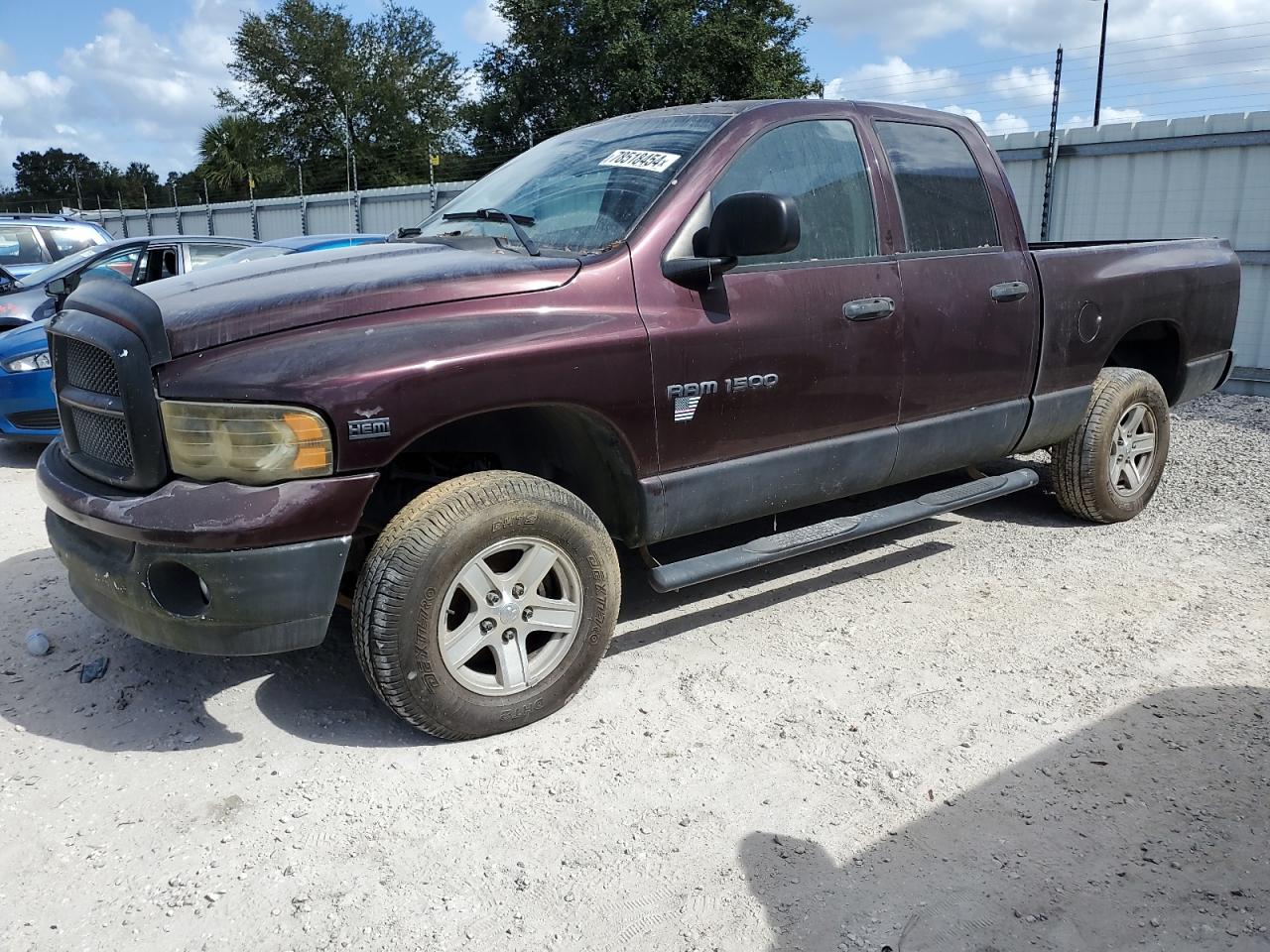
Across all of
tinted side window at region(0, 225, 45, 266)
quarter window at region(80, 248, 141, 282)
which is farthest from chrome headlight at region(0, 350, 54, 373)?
tinted side window at region(0, 225, 45, 266)

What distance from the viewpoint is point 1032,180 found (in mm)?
10211

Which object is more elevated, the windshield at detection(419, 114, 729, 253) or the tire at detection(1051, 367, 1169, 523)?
the windshield at detection(419, 114, 729, 253)

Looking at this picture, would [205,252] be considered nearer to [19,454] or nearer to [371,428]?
[19,454]

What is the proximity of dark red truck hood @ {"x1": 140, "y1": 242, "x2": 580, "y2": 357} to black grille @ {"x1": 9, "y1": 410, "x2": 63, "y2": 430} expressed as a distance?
4.15 metres

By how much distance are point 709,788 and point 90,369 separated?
222cm

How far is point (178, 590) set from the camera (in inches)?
110

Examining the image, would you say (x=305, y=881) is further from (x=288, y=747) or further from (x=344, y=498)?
(x=344, y=498)

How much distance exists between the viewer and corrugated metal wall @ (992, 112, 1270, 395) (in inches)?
348

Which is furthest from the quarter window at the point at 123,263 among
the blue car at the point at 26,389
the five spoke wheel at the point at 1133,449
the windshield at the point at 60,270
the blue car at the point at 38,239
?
the five spoke wheel at the point at 1133,449

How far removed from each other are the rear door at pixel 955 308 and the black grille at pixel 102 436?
9.10 feet

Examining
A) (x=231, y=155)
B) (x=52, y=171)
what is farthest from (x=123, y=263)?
(x=52, y=171)

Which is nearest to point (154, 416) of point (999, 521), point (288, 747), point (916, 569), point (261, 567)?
point (261, 567)

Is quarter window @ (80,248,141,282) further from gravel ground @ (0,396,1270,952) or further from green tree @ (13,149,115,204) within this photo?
green tree @ (13,149,115,204)

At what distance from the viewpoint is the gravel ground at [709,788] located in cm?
235
